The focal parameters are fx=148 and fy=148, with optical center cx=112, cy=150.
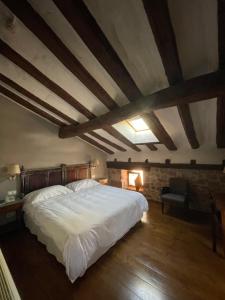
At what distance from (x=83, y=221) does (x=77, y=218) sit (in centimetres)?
14

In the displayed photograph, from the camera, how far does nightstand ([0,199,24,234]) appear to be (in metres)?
2.81

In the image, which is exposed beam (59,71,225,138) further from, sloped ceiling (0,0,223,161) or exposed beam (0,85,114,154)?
exposed beam (0,85,114,154)

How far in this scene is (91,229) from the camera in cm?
208

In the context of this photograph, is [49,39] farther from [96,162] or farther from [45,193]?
[96,162]

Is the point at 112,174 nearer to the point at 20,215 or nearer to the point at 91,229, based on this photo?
the point at 20,215

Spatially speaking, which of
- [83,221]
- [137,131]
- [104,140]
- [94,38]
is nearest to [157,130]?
[137,131]

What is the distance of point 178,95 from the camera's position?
1.87m

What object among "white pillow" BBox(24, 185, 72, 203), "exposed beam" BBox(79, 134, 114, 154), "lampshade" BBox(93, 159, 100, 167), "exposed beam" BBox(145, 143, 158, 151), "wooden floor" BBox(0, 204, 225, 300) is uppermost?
"exposed beam" BBox(79, 134, 114, 154)

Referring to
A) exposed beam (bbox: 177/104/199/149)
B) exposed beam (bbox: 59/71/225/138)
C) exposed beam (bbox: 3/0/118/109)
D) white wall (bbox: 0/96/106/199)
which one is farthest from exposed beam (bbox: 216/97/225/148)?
white wall (bbox: 0/96/106/199)

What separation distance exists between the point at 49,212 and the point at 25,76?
226 cm

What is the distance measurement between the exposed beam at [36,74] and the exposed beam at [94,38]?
39.2 inches

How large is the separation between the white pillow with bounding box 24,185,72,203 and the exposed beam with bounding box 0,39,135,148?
1.92 m

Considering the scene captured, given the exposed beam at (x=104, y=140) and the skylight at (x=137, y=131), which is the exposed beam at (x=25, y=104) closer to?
the exposed beam at (x=104, y=140)

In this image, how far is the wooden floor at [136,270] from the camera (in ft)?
5.76
